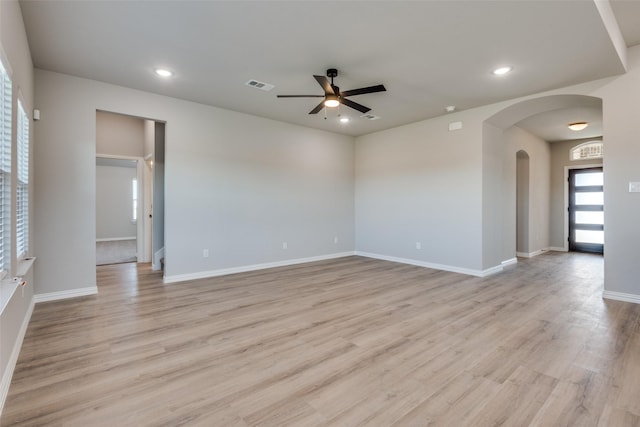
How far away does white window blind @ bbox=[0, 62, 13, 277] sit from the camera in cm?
210

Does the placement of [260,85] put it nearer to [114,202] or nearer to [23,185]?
[23,185]

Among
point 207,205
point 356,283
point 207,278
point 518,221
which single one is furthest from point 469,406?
point 518,221

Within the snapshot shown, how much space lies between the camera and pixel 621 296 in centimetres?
381

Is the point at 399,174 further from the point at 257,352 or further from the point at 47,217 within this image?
the point at 47,217

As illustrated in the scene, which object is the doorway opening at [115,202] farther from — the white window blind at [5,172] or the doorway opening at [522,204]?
the doorway opening at [522,204]

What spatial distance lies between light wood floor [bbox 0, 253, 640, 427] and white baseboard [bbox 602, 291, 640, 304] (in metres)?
0.17

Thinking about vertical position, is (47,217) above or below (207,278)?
above

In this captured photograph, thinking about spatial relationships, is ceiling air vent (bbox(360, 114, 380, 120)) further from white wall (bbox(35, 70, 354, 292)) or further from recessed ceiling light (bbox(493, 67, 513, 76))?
recessed ceiling light (bbox(493, 67, 513, 76))

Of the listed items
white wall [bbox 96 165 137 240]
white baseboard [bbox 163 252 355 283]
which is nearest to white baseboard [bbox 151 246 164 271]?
white baseboard [bbox 163 252 355 283]

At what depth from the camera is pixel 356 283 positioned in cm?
467

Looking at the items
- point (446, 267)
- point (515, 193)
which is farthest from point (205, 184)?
point (515, 193)

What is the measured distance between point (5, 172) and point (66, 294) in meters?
2.36

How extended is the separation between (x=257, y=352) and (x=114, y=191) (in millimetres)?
10012

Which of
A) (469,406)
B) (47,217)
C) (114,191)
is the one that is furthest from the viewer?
(114,191)
